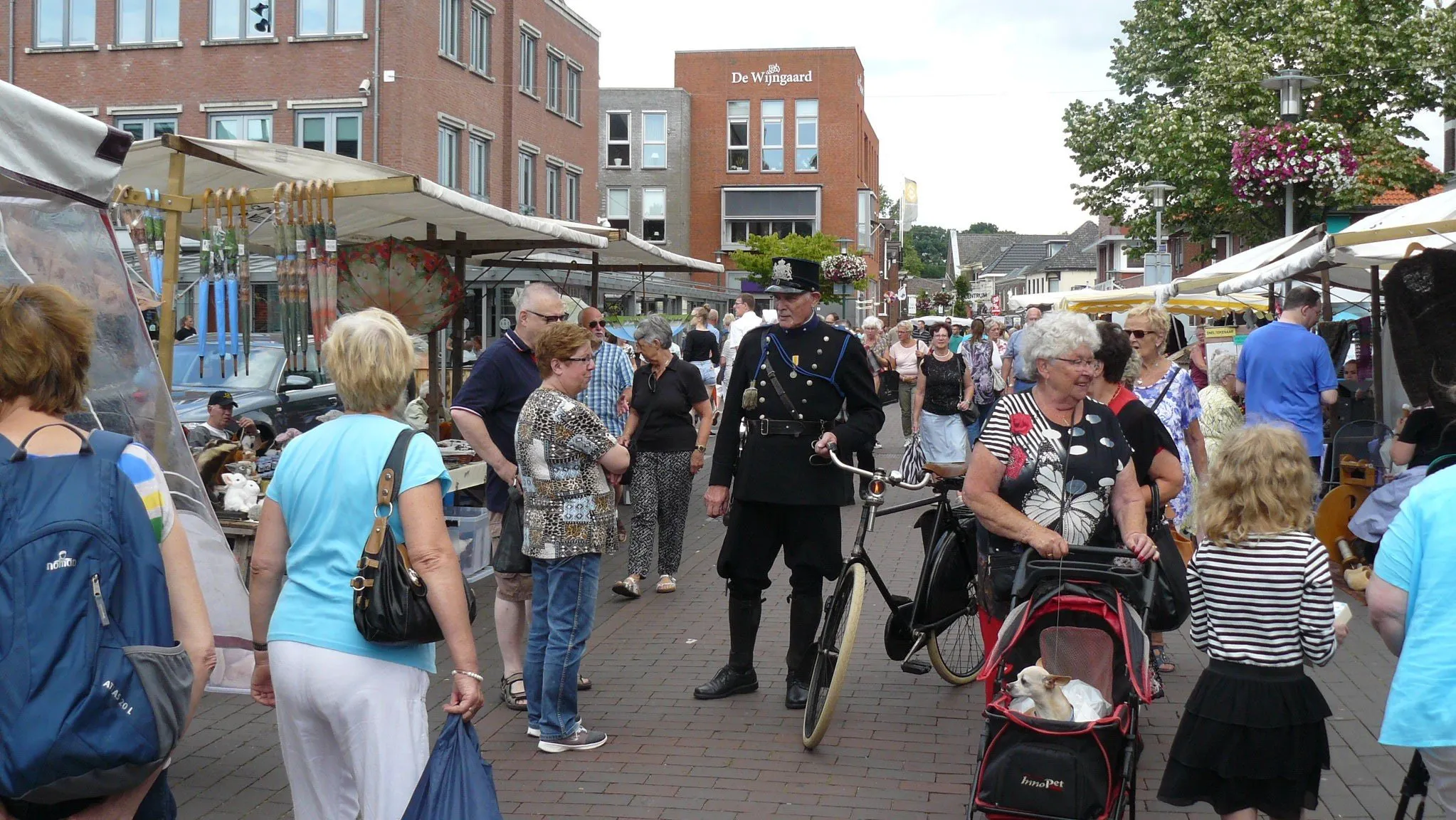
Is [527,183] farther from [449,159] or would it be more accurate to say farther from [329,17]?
[329,17]

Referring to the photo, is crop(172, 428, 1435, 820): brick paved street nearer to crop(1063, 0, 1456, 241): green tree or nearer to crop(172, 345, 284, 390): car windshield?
crop(172, 345, 284, 390): car windshield

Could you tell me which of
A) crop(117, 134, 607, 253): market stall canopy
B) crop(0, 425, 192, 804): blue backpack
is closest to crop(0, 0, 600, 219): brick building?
crop(117, 134, 607, 253): market stall canopy

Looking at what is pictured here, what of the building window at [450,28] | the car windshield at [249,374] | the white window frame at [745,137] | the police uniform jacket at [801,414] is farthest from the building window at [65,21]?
the white window frame at [745,137]

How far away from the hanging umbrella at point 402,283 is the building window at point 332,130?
1876 centimetres

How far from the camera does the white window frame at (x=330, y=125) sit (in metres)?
27.3

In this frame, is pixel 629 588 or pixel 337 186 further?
pixel 629 588

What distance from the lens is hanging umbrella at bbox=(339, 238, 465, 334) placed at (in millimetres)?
9258

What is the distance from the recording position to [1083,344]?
15.1 feet

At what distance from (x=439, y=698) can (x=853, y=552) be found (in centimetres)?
222

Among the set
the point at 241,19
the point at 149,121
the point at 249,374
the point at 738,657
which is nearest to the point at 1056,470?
the point at 738,657

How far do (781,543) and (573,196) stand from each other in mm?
32101

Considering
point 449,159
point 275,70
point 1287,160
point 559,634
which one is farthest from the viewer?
point 449,159

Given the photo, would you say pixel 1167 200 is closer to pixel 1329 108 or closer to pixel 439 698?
pixel 1329 108

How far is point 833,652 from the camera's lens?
18.4ft
